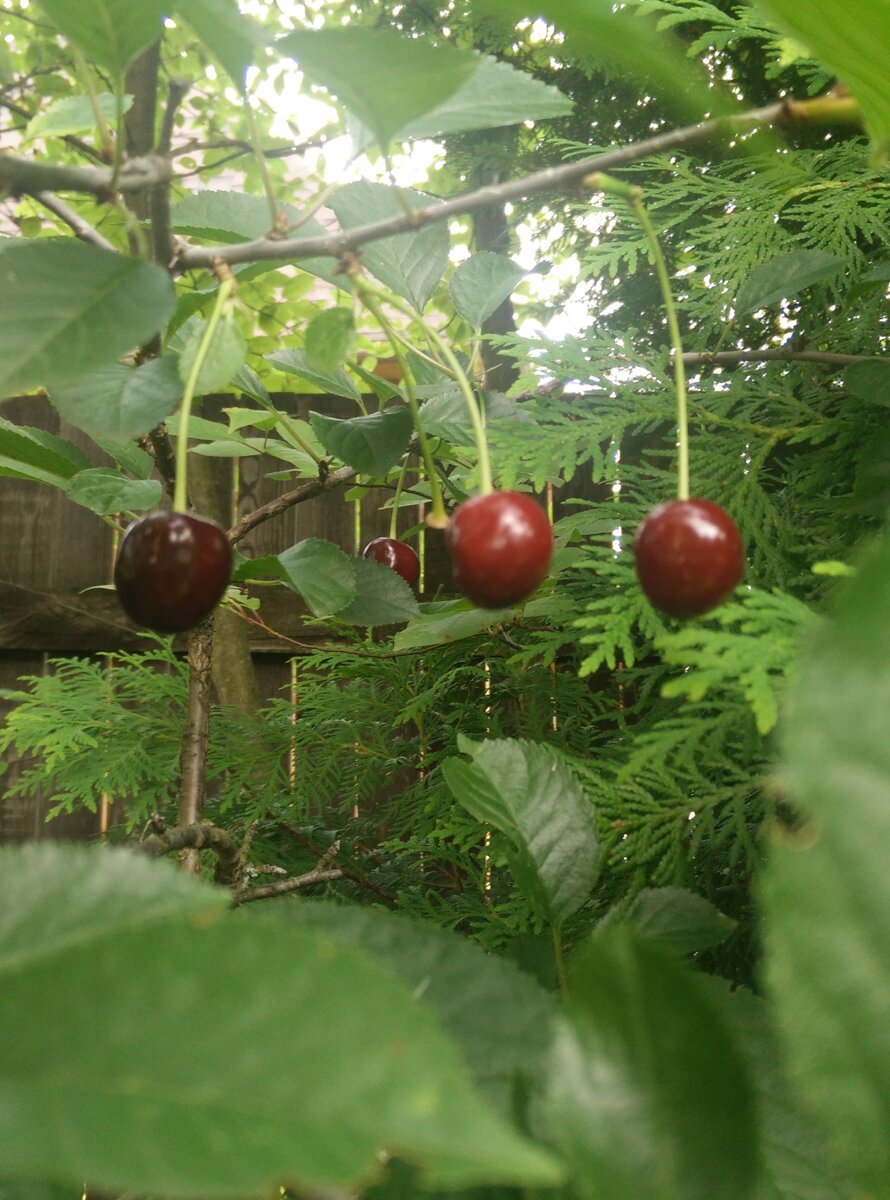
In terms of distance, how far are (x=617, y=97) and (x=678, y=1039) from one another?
1.98m

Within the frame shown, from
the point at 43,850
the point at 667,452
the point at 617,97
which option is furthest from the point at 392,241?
the point at 617,97

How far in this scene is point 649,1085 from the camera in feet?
0.76

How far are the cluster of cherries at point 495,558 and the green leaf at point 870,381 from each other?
0.24m

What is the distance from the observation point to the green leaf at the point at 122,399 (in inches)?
19.1

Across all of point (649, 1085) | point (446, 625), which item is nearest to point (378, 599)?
point (446, 625)

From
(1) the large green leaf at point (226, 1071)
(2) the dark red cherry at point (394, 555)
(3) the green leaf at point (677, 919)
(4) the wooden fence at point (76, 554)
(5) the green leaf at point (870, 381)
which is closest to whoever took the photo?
(1) the large green leaf at point (226, 1071)

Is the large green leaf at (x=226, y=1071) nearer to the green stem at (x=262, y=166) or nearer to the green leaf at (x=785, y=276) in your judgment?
the green stem at (x=262, y=166)

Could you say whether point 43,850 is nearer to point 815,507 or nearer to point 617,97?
point 815,507

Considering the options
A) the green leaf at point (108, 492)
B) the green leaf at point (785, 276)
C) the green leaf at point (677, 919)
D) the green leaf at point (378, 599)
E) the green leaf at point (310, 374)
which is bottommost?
the green leaf at point (677, 919)

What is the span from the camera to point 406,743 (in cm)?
129

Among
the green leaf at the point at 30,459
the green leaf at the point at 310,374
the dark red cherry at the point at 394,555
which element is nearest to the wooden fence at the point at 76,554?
the dark red cherry at the point at 394,555

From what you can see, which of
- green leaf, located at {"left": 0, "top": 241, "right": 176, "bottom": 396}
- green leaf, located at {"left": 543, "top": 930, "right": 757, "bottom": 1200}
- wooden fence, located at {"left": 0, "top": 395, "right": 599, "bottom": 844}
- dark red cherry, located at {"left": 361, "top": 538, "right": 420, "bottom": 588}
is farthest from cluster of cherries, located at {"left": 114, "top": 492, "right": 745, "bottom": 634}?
wooden fence, located at {"left": 0, "top": 395, "right": 599, "bottom": 844}

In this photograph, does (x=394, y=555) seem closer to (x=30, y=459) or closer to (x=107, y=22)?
(x=30, y=459)

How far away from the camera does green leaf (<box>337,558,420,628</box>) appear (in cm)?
75
